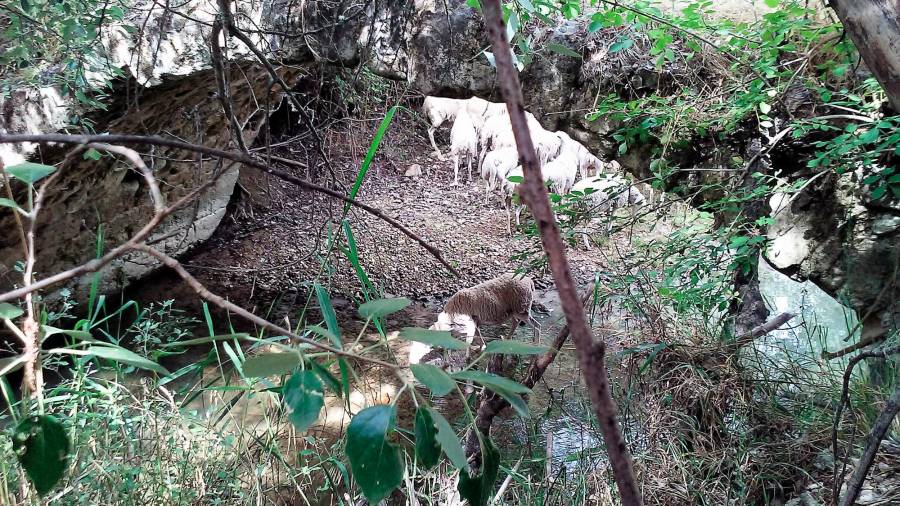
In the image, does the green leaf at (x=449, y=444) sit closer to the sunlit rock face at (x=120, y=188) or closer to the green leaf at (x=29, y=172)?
the green leaf at (x=29, y=172)

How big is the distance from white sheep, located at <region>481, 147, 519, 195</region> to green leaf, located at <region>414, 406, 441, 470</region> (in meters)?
5.96

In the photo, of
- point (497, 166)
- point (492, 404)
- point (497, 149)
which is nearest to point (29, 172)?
point (492, 404)

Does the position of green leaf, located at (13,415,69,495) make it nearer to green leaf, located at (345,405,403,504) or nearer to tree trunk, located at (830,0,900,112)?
green leaf, located at (345,405,403,504)

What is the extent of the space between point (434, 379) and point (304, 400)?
0.33 ft

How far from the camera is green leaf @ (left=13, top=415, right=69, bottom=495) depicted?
1.64 feet

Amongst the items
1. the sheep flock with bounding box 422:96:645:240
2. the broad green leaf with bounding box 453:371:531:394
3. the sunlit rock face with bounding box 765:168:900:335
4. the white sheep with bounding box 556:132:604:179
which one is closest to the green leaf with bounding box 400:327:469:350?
the broad green leaf with bounding box 453:371:531:394

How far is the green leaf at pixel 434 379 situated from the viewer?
41cm

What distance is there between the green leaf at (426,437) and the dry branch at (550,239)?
18cm

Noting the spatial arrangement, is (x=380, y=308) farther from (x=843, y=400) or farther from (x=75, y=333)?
(x=843, y=400)

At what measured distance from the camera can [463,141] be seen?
700 centimetres

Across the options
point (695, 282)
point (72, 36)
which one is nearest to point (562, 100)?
point (695, 282)

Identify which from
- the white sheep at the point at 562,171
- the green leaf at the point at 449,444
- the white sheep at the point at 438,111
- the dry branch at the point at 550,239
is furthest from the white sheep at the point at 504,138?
the dry branch at the point at 550,239

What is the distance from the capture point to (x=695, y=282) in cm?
196

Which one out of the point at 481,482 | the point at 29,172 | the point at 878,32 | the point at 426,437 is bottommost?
the point at 481,482
